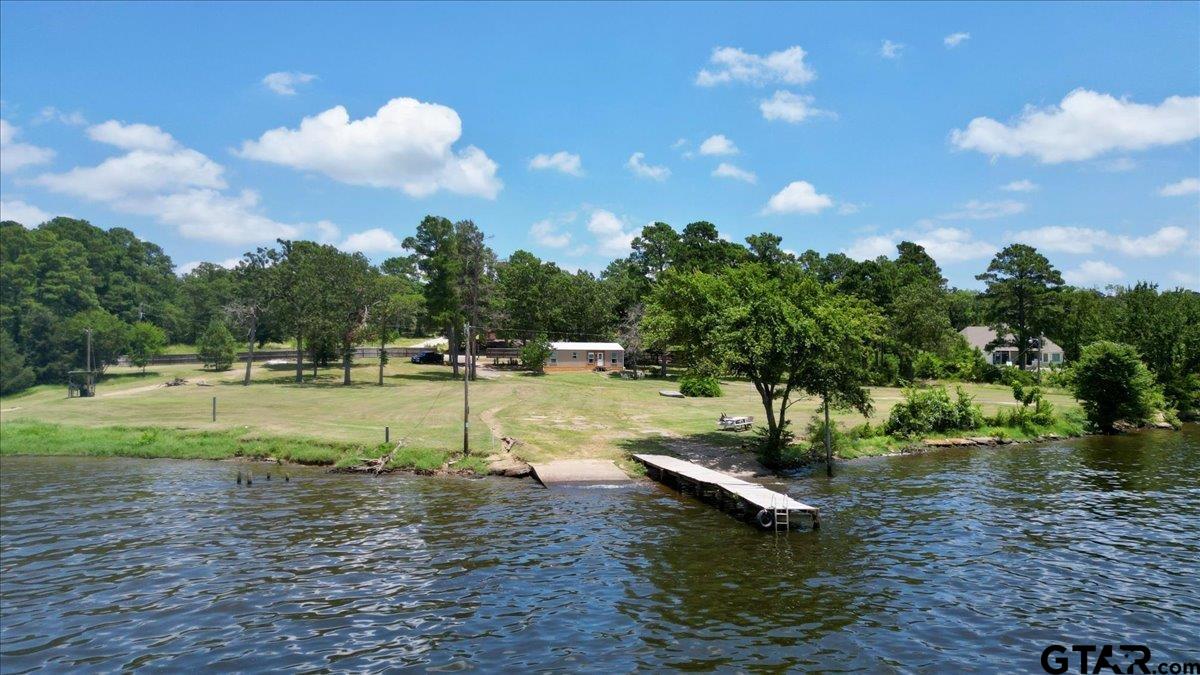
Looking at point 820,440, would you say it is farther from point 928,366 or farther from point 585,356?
point 585,356

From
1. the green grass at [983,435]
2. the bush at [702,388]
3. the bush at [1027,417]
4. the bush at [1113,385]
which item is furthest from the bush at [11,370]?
the bush at [1113,385]

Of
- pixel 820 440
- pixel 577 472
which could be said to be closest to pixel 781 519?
pixel 577 472

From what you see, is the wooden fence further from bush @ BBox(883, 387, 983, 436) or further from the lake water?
bush @ BBox(883, 387, 983, 436)

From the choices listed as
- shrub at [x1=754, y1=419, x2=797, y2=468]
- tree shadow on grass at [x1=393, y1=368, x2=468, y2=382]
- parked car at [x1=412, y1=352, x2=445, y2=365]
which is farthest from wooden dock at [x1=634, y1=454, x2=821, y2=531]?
parked car at [x1=412, y1=352, x2=445, y2=365]

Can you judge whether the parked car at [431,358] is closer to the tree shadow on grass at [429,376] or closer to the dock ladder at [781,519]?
the tree shadow on grass at [429,376]

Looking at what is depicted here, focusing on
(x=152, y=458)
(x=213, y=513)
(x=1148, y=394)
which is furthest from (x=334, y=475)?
(x=1148, y=394)

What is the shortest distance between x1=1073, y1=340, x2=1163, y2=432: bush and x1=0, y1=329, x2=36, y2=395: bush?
120m

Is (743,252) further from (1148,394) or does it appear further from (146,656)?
(146,656)

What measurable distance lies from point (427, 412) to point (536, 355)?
34.9 m

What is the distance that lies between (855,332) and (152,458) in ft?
148

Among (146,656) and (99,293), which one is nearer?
(146,656)

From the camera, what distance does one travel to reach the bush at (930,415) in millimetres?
51656

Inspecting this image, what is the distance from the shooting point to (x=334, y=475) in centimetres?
4047

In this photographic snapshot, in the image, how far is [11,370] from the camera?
299 feet
